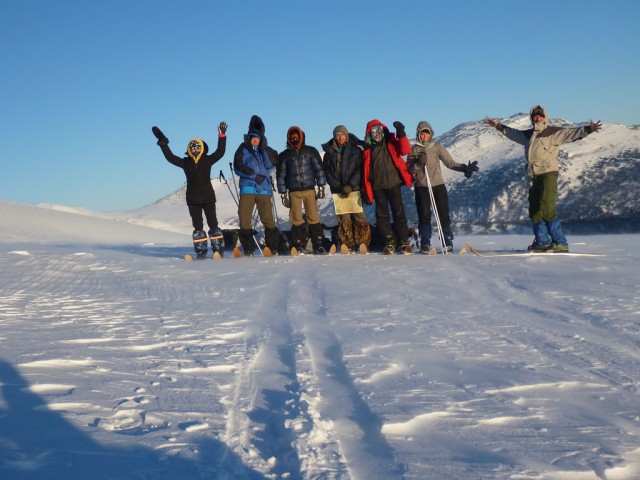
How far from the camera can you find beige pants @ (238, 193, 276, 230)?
9227 mm

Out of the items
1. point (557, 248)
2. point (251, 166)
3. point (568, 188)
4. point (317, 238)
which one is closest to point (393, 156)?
point (317, 238)

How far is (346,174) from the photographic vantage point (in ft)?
29.8

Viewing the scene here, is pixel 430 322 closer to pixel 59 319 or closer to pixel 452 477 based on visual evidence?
pixel 452 477

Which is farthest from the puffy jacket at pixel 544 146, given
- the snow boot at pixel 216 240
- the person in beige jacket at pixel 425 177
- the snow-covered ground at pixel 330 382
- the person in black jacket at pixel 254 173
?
the snow boot at pixel 216 240

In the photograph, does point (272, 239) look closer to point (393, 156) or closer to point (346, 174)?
point (346, 174)

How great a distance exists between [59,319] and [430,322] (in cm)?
287

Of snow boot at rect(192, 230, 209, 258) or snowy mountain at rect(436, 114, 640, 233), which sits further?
snowy mountain at rect(436, 114, 640, 233)

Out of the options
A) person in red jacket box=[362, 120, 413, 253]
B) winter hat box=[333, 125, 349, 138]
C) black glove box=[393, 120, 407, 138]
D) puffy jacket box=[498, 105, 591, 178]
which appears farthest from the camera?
winter hat box=[333, 125, 349, 138]

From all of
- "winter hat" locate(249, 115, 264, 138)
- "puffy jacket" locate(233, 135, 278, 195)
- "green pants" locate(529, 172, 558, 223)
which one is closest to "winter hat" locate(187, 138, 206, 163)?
"puffy jacket" locate(233, 135, 278, 195)

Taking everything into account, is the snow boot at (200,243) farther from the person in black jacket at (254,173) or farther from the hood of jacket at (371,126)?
the hood of jacket at (371,126)

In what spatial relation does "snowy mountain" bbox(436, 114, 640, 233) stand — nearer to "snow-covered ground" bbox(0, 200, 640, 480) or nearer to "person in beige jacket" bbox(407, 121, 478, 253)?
"person in beige jacket" bbox(407, 121, 478, 253)

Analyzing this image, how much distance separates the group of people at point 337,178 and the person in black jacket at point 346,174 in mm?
17

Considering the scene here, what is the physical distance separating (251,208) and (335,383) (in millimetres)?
6938

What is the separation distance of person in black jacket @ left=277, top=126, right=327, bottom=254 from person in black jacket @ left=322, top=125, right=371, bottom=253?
0.21 meters
